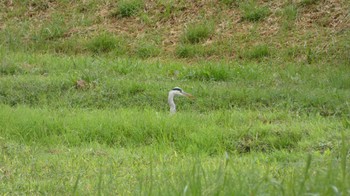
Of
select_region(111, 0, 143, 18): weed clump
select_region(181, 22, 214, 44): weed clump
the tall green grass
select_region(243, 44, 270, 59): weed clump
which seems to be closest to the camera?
the tall green grass

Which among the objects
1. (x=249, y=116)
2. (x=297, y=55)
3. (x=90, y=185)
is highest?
(x=90, y=185)

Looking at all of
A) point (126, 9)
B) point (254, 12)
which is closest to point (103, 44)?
point (126, 9)

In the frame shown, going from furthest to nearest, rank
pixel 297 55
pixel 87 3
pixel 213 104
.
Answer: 1. pixel 87 3
2. pixel 297 55
3. pixel 213 104

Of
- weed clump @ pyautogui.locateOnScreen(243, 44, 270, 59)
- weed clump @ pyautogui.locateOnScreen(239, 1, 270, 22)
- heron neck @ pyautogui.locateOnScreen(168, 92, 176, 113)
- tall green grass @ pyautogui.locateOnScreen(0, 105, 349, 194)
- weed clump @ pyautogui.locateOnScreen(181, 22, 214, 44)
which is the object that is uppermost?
tall green grass @ pyautogui.locateOnScreen(0, 105, 349, 194)

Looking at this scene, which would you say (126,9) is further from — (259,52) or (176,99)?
(176,99)

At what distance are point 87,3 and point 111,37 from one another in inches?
89.5

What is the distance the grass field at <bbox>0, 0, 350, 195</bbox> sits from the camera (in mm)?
5879

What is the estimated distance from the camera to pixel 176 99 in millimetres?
10586

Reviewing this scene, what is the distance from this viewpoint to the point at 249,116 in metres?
9.30

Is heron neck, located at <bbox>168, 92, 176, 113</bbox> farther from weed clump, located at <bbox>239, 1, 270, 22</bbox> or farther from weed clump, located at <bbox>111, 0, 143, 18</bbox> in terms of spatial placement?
weed clump, located at <bbox>111, 0, 143, 18</bbox>

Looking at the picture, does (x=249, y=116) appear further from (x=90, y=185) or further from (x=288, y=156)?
(x=90, y=185)

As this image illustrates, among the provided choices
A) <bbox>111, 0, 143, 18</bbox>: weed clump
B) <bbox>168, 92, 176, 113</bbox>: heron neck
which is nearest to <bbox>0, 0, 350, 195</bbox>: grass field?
<bbox>111, 0, 143, 18</bbox>: weed clump

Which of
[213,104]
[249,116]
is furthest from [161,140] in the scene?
[213,104]

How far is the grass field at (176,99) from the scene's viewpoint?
5.88 metres
